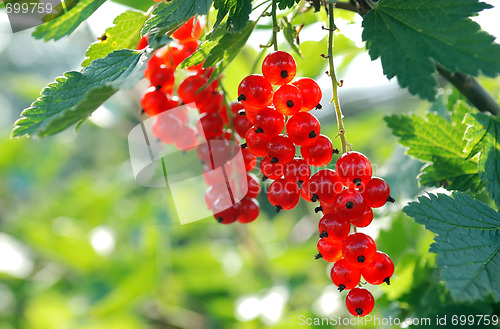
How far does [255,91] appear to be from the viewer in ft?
2.75

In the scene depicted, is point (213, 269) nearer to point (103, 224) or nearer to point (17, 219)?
point (103, 224)

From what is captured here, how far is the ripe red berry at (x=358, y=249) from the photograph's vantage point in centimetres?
79

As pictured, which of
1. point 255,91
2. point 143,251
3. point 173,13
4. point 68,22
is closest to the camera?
point 173,13

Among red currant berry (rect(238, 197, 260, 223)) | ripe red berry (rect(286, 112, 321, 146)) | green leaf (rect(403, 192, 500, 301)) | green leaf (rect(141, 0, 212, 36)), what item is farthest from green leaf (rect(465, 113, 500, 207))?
green leaf (rect(141, 0, 212, 36))

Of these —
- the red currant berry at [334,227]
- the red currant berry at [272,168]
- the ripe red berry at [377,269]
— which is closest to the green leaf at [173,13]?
the red currant berry at [272,168]

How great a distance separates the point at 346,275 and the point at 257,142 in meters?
0.28

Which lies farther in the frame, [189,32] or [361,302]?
[189,32]

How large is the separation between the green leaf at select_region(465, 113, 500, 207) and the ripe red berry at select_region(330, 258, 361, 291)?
11.4 inches

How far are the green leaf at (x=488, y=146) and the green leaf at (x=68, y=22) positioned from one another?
762 millimetres

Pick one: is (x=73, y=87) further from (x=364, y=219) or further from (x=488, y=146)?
(x=488, y=146)

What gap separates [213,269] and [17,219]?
128 centimetres

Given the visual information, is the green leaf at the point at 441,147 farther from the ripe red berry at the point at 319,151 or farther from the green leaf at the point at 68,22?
the green leaf at the point at 68,22

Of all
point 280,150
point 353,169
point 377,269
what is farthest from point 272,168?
point 377,269

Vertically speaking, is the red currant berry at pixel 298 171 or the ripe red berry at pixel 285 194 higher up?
the red currant berry at pixel 298 171
